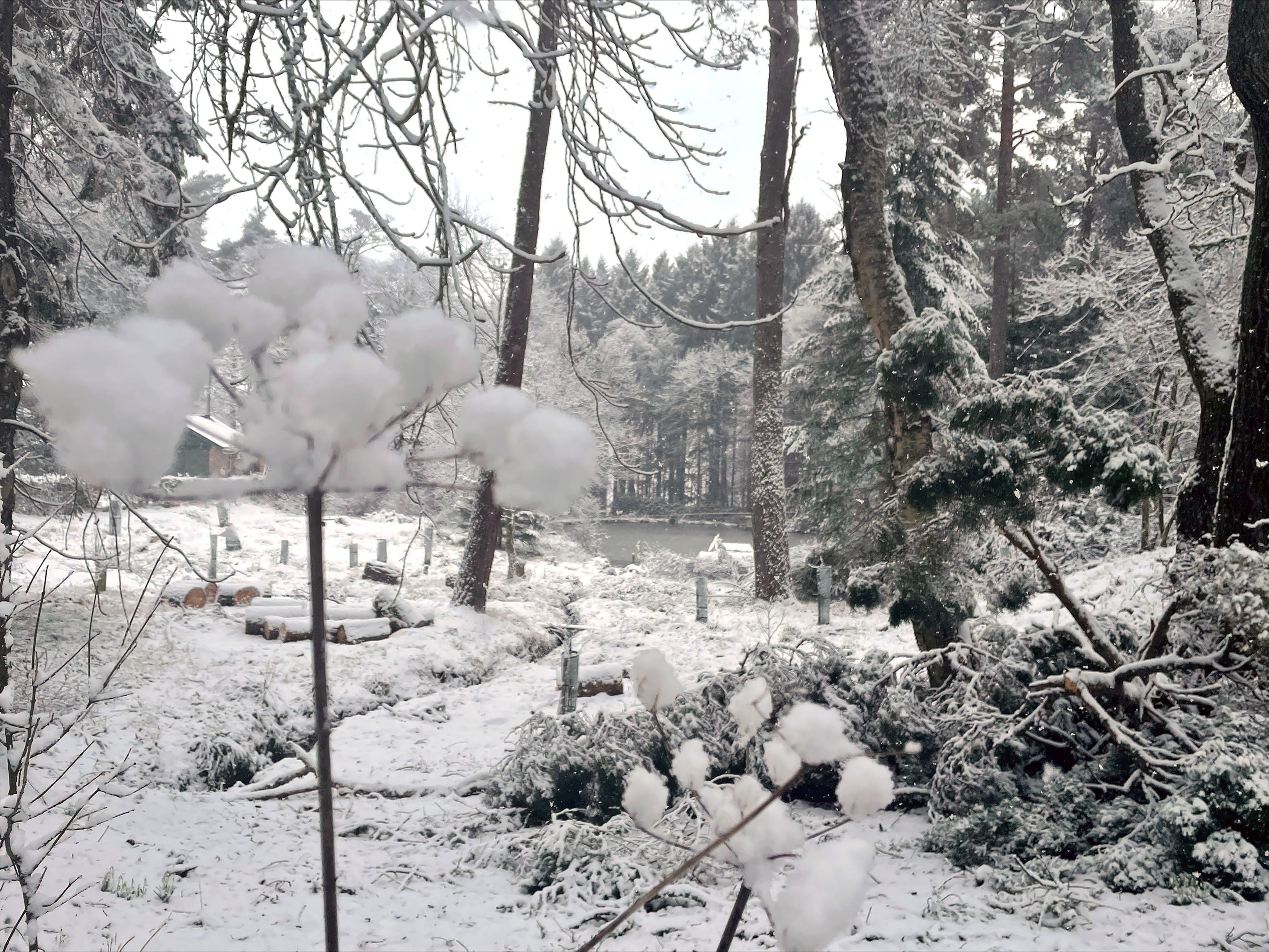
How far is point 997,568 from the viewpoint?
545 cm

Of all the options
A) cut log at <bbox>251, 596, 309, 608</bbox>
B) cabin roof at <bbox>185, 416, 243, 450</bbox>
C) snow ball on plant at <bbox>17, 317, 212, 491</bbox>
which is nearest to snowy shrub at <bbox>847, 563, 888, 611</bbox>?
cabin roof at <bbox>185, 416, 243, 450</bbox>

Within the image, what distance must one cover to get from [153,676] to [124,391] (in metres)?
7.37

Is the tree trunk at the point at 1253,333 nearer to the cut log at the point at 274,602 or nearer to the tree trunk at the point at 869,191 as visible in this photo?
the tree trunk at the point at 869,191

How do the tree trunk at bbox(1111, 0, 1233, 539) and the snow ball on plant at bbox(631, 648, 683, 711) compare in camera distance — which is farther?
the tree trunk at bbox(1111, 0, 1233, 539)

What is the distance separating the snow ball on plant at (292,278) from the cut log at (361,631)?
8.39 m

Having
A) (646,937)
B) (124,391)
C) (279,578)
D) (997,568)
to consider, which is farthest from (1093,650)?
(279,578)

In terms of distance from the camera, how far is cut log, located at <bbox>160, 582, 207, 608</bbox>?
28.5ft

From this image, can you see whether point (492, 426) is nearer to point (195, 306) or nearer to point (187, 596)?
point (195, 306)

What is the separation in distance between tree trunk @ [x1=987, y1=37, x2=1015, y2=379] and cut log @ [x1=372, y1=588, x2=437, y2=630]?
34.1 ft

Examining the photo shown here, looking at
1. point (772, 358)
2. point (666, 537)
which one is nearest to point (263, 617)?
point (772, 358)

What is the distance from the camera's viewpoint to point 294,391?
28 centimetres

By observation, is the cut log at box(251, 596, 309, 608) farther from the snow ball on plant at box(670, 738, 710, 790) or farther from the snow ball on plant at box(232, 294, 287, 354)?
the snow ball on plant at box(232, 294, 287, 354)

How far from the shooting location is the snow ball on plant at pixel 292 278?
0.33 metres

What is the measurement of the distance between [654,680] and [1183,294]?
532 centimetres
